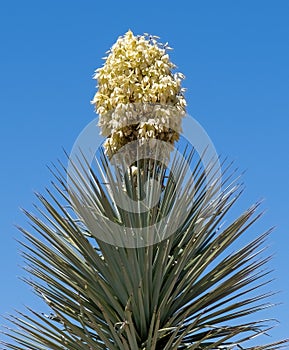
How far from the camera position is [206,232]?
233 inches

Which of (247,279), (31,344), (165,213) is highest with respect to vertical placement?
(165,213)

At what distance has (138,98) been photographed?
621cm

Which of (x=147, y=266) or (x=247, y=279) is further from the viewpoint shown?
(x=247, y=279)

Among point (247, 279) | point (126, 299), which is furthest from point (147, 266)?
point (247, 279)

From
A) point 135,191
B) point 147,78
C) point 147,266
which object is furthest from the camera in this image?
point 147,78

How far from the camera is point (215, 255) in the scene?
5781 millimetres

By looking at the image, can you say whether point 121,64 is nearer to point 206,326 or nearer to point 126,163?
point 126,163

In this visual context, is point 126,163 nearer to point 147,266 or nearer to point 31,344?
point 147,266


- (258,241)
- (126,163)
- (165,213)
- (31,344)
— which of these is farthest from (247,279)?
(31,344)

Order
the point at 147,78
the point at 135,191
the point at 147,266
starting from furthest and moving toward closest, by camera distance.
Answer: the point at 147,78 → the point at 135,191 → the point at 147,266

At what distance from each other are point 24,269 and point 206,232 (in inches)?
52.5

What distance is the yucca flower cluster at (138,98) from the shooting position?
6.17 meters

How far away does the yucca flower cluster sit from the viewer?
6.17 m

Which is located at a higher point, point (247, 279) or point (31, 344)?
point (247, 279)
